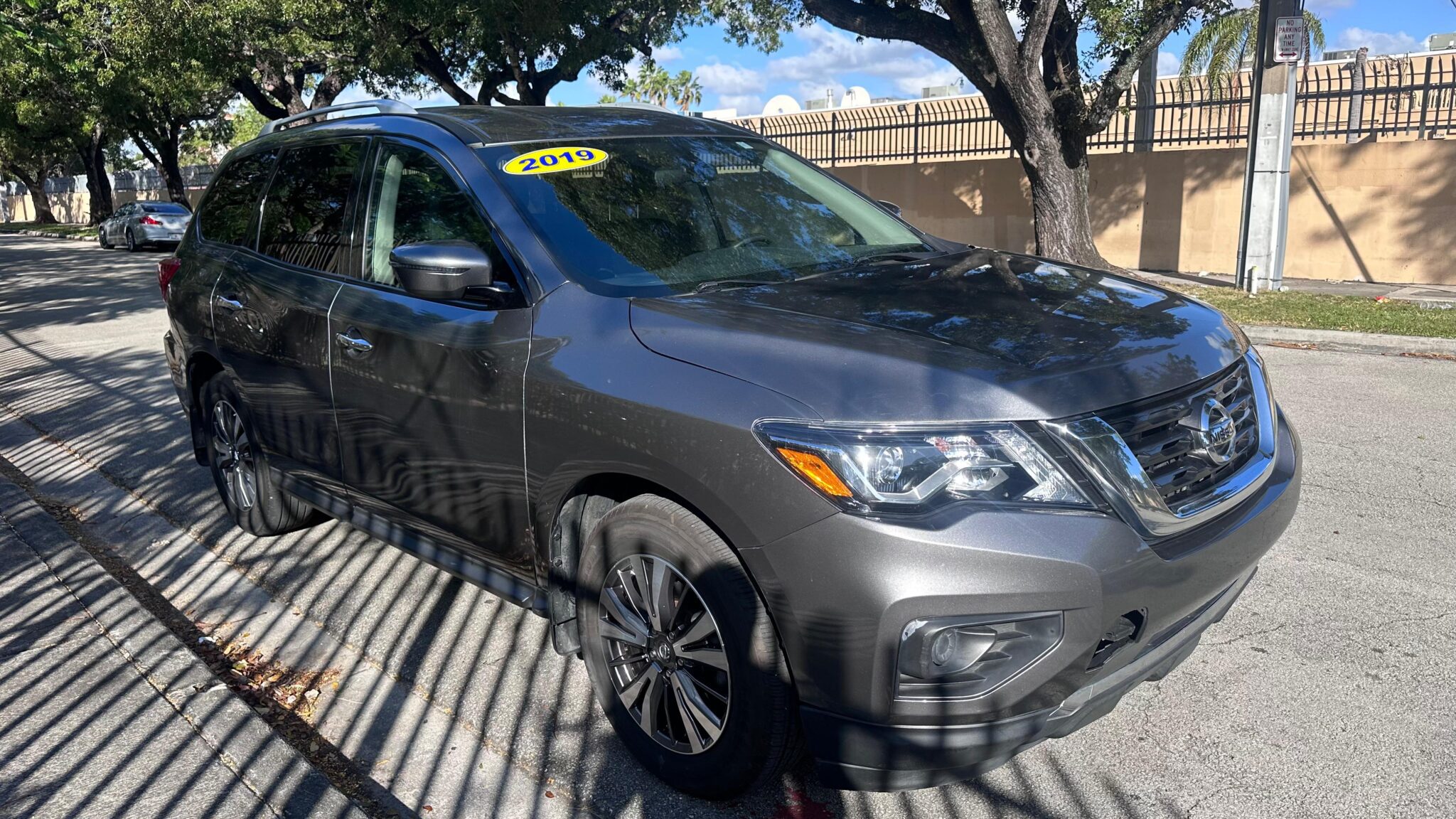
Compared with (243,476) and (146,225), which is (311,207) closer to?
(243,476)

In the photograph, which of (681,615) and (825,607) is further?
(681,615)

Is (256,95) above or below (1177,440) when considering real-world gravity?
above

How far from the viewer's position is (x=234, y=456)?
524 cm

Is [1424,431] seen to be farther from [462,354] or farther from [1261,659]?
[462,354]

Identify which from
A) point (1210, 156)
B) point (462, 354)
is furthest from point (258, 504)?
point (1210, 156)

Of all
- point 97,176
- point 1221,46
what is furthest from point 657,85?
point 1221,46

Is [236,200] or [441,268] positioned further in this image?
[236,200]

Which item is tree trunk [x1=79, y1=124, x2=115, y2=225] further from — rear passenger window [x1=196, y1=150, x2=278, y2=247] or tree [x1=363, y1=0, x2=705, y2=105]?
rear passenger window [x1=196, y1=150, x2=278, y2=247]

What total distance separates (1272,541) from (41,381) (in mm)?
9719

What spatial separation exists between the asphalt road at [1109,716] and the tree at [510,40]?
15.5m

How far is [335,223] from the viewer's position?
4.27m

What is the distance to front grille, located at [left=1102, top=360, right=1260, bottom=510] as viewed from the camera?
2.71 m

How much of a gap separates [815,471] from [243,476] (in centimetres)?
363

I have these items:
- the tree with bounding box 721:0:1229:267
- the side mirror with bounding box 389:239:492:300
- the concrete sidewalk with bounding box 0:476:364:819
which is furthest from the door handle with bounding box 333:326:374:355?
the tree with bounding box 721:0:1229:267
